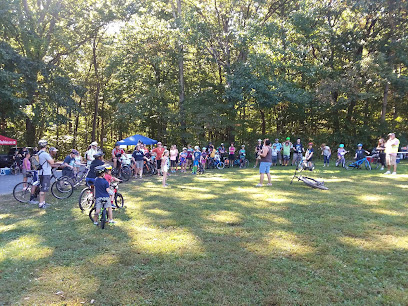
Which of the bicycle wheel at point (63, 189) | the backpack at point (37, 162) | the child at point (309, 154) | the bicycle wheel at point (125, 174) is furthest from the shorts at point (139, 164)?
the child at point (309, 154)

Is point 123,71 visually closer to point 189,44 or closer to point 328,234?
point 189,44

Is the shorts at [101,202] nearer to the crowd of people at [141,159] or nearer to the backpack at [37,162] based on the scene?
the crowd of people at [141,159]

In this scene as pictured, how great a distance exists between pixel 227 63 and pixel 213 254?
19.2m

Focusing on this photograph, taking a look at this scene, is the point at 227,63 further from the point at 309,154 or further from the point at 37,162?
the point at 37,162

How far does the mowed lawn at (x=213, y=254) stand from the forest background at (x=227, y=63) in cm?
1386

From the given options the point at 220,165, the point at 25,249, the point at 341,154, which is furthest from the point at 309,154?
the point at 25,249

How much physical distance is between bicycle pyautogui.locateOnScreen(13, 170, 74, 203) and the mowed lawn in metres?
0.70

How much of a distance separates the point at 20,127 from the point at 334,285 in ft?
103

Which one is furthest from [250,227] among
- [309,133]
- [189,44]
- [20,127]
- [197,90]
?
[20,127]

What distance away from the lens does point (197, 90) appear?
24250mm

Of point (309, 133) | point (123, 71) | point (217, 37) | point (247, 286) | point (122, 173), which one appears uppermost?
point (217, 37)

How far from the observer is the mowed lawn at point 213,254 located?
136 inches

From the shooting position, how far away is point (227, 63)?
21.9 metres

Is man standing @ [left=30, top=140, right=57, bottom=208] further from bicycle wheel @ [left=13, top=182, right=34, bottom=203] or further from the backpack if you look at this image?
bicycle wheel @ [left=13, top=182, right=34, bottom=203]
